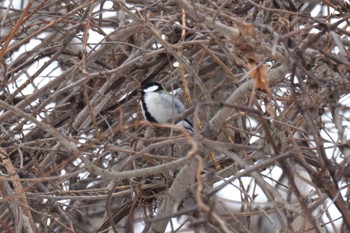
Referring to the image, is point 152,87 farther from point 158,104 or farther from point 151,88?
point 158,104

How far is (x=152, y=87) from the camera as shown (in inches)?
190

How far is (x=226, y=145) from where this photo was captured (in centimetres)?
239

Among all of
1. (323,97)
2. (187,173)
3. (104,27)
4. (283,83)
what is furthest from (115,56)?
(323,97)

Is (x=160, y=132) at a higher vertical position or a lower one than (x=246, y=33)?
higher

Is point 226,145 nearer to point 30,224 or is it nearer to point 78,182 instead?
point 30,224

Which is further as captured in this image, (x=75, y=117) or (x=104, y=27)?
(x=104, y=27)

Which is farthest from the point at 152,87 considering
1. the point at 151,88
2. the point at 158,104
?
the point at 158,104

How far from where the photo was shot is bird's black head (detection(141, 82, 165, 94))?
→ 15.6 feet

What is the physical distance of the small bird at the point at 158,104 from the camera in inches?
188

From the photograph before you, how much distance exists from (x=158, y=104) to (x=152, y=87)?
1.21ft

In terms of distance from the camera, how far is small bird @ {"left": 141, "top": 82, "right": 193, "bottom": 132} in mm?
4770

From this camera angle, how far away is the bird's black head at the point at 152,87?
4.74 m

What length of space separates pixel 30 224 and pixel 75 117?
0.99m

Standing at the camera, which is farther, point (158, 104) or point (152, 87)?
point (158, 104)
